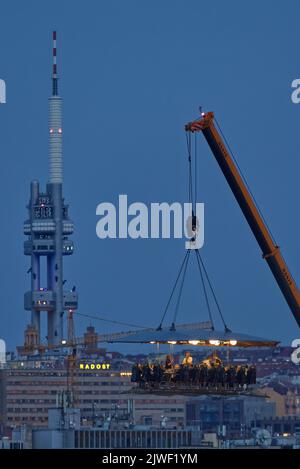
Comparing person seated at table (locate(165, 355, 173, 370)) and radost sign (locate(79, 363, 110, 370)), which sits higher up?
radost sign (locate(79, 363, 110, 370))

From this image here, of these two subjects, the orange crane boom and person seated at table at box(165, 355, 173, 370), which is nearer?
person seated at table at box(165, 355, 173, 370)

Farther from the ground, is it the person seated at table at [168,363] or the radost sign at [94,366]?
the radost sign at [94,366]

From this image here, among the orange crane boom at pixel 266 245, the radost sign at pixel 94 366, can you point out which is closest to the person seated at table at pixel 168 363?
the orange crane boom at pixel 266 245

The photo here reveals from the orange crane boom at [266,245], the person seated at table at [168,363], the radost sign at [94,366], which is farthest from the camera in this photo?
the radost sign at [94,366]

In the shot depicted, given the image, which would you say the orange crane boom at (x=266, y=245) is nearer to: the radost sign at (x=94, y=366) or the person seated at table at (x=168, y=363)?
the person seated at table at (x=168, y=363)

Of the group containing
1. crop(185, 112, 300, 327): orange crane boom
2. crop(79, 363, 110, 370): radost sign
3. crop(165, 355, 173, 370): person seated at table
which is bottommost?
crop(165, 355, 173, 370): person seated at table

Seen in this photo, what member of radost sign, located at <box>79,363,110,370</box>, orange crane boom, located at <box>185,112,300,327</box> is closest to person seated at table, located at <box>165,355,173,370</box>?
orange crane boom, located at <box>185,112,300,327</box>

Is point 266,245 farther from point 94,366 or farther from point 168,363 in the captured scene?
point 94,366

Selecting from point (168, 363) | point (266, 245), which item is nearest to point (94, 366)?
point (266, 245)

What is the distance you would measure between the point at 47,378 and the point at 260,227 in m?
129

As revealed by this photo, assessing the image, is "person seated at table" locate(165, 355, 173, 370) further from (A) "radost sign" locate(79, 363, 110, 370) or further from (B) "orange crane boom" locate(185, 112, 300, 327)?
(A) "radost sign" locate(79, 363, 110, 370)
